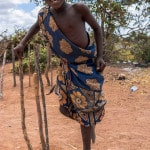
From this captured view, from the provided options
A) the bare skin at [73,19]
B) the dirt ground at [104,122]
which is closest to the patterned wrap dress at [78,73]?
the bare skin at [73,19]

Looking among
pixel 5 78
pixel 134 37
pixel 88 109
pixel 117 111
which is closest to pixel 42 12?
pixel 88 109

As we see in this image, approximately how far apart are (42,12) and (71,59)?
0.39m

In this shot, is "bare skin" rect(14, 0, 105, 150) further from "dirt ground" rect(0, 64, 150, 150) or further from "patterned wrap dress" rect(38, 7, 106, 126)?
"dirt ground" rect(0, 64, 150, 150)

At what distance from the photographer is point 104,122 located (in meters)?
4.45

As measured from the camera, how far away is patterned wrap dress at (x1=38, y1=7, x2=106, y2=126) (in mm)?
2396

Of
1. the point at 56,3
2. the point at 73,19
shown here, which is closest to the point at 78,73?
the point at 73,19

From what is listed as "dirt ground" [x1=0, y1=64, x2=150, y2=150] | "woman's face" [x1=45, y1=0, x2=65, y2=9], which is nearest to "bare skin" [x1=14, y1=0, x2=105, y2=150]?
"woman's face" [x1=45, y1=0, x2=65, y2=9]

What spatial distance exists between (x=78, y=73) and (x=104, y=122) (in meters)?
2.11

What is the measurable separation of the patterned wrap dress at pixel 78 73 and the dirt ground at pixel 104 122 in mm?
951

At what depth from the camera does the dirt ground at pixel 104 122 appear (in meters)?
3.50

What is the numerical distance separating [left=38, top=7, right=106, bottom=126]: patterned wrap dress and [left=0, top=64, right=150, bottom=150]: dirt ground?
951mm

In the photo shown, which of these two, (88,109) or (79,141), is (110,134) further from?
(88,109)

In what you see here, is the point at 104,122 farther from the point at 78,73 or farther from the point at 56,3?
the point at 56,3

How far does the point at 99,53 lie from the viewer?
98.0 inches
